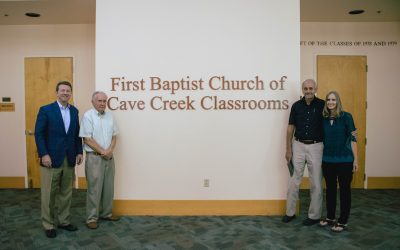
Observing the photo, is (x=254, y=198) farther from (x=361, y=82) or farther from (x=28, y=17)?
(x=28, y=17)

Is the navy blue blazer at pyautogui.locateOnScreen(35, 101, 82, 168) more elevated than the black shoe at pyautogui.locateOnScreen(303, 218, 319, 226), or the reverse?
the navy blue blazer at pyautogui.locateOnScreen(35, 101, 82, 168)

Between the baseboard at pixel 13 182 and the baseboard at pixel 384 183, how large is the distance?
6428 millimetres

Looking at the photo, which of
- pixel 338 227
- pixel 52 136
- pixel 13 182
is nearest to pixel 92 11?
pixel 52 136

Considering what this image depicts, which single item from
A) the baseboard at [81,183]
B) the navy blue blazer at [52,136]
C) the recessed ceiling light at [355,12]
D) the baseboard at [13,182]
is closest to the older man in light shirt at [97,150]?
the navy blue blazer at [52,136]

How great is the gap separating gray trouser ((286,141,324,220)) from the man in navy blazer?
2.70 meters

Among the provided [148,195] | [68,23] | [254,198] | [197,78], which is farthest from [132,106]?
[68,23]

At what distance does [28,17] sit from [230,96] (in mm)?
3838

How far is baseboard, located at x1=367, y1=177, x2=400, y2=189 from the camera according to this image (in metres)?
5.88

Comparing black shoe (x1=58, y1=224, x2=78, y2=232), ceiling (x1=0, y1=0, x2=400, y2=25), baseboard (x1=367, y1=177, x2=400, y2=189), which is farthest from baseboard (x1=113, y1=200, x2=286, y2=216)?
ceiling (x1=0, y1=0, x2=400, y2=25)

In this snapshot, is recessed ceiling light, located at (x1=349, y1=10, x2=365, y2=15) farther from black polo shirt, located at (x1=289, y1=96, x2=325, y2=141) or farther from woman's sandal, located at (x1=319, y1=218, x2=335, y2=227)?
woman's sandal, located at (x1=319, y1=218, x2=335, y2=227)

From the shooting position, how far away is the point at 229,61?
434 cm

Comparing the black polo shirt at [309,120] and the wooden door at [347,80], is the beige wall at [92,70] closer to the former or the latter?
the wooden door at [347,80]

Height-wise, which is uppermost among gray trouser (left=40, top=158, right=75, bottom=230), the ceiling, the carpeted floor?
the ceiling

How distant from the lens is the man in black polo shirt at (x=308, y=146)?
393cm
